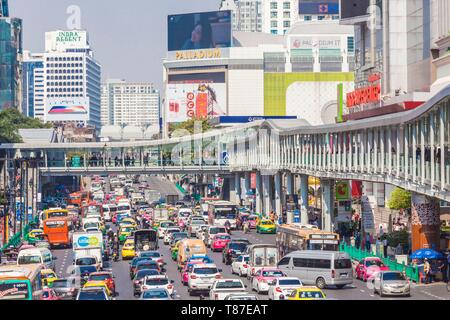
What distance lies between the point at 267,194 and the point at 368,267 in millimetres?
53730

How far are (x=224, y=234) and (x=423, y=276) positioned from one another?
22386 millimetres

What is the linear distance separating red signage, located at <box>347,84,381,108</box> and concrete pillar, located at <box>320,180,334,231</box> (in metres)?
21.4

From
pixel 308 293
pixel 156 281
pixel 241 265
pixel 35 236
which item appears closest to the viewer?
pixel 308 293

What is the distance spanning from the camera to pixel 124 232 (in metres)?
69.8

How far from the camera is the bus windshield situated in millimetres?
29742

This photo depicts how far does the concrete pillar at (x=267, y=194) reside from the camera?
99906 mm

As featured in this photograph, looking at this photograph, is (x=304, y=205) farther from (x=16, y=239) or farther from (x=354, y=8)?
(x=354, y=8)

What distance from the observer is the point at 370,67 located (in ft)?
327

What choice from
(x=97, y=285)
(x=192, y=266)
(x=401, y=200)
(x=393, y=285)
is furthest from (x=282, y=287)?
(x=401, y=200)

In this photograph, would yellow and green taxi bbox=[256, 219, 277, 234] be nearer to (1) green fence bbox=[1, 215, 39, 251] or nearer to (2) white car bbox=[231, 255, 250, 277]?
(1) green fence bbox=[1, 215, 39, 251]

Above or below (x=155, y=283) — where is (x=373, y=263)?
below
